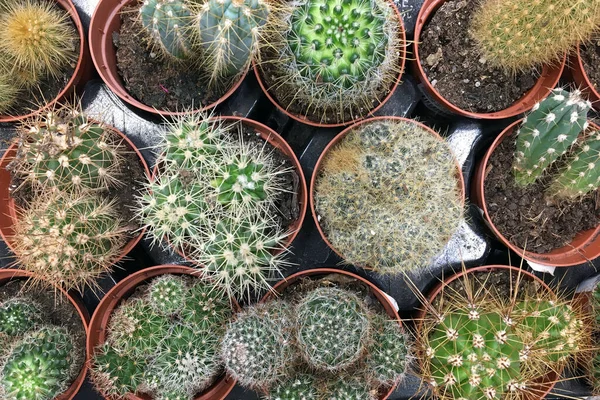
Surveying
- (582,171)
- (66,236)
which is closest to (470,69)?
(582,171)

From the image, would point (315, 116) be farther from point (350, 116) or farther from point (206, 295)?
point (206, 295)

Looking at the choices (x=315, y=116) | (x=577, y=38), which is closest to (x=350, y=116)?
(x=315, y=116)

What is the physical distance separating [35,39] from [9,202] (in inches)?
31.9

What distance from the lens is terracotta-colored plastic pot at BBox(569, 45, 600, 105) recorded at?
88.4 inches

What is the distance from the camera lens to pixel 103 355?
75.5 inches

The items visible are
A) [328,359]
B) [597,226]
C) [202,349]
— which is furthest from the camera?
[597,226]

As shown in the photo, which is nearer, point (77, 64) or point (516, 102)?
point (77, 64)

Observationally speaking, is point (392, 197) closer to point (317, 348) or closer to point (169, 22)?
point (317, 348)

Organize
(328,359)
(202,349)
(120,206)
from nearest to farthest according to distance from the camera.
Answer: (328,359), (202,349), (120,206)

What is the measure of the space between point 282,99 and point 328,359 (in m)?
1.24

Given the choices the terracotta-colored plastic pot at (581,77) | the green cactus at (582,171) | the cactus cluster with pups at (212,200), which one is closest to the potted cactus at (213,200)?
the cactus cluster with pups at (212,200)

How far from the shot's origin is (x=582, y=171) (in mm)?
1980

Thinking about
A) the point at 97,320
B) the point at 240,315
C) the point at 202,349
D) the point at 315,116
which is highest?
the point at 315,116

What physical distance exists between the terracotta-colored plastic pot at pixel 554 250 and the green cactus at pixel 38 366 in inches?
81.9
